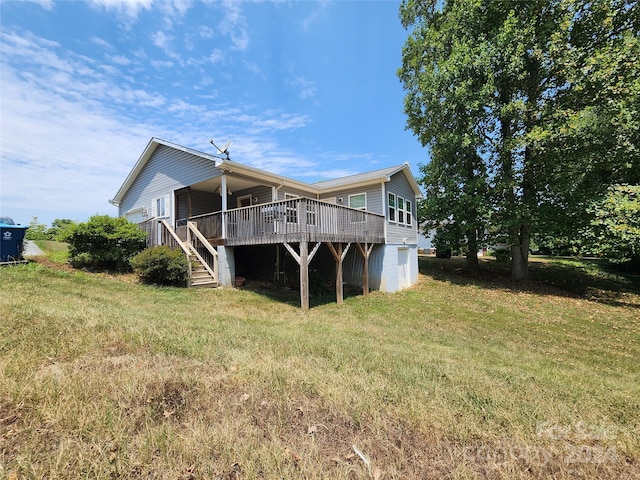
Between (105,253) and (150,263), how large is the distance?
286 centimetres

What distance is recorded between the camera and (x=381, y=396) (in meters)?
2.87

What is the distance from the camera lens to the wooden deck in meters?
8.89

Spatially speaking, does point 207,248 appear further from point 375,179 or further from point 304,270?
point 375,179

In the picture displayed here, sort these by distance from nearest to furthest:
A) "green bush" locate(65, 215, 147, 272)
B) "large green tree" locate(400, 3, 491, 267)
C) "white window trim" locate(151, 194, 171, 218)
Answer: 1. "green bush" locate(65, 215, 147, 272)
2. "large green tree" locate(400, 3, 491, 267)
3. "white window trim" locate(151, 194, 171, 218)

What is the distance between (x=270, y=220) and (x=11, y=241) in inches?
371

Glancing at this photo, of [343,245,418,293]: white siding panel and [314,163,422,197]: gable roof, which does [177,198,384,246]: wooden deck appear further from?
[314,163,422,197]: gable roof

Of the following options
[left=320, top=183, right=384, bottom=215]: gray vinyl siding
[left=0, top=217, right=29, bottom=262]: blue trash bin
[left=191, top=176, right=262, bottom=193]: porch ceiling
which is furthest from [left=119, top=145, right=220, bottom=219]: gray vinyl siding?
[left=320, top=183, right=384, bottom=215]: gray vinyl siding

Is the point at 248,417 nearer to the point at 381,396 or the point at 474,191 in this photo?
the point at 381,396

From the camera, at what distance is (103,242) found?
11055 millimetres

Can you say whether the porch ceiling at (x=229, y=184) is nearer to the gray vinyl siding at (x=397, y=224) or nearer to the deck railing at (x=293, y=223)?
the deck railing at (x=293, y=223)

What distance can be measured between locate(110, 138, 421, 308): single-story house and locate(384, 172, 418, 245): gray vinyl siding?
0.17 ft

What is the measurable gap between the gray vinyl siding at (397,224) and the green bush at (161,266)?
8846 millimetres

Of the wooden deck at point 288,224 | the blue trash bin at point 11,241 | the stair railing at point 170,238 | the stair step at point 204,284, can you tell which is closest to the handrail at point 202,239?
the wooden deck at point 288,224

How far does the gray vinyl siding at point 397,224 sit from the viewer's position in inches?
545
